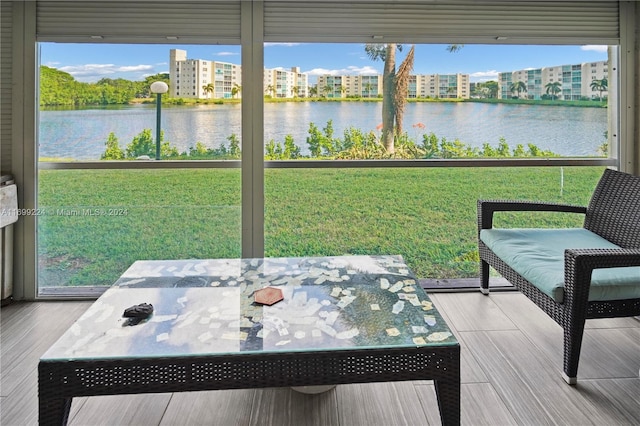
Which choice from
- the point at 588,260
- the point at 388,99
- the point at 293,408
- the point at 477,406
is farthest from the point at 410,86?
the point at 293,408

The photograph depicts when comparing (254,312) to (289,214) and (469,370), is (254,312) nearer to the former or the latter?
(469,370)

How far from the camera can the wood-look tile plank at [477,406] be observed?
171cm

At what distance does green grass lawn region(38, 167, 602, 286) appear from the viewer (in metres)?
3.13

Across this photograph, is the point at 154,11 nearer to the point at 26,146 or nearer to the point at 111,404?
the point at 26,146

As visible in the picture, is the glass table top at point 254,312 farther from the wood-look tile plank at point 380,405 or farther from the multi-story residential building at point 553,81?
the multi-story residential building at point 553,81

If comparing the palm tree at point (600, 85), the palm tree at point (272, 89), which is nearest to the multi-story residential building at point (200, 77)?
the palm tree at point (272, 89)

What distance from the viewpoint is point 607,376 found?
80.1 inches

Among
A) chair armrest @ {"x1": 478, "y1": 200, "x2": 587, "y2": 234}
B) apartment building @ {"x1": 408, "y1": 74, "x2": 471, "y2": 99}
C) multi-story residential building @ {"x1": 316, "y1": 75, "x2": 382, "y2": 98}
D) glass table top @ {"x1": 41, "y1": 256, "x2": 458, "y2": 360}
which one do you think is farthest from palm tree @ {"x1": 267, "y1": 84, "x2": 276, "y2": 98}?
chair armrest @ {"x1": 478, "y1": 200, "x2": 587, "y2": 234}

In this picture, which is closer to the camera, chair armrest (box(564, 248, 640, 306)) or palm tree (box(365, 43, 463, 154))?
chair armrest (box(564, 248, 640, 306))

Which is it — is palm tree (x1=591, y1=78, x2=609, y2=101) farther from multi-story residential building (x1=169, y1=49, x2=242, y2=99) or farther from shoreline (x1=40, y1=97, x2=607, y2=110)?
multi-story residential building (x1=169, y1=49, x2=242, y2=99)

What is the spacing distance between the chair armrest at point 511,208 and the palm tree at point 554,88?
1.00 metres

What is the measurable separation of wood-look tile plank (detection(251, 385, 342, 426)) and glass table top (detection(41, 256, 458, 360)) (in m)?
0.43

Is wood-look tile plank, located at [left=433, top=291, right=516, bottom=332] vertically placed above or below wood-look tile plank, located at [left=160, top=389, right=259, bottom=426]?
above

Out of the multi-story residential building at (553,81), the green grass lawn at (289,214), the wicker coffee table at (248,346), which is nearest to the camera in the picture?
the wicker coffee table at (248,346)
